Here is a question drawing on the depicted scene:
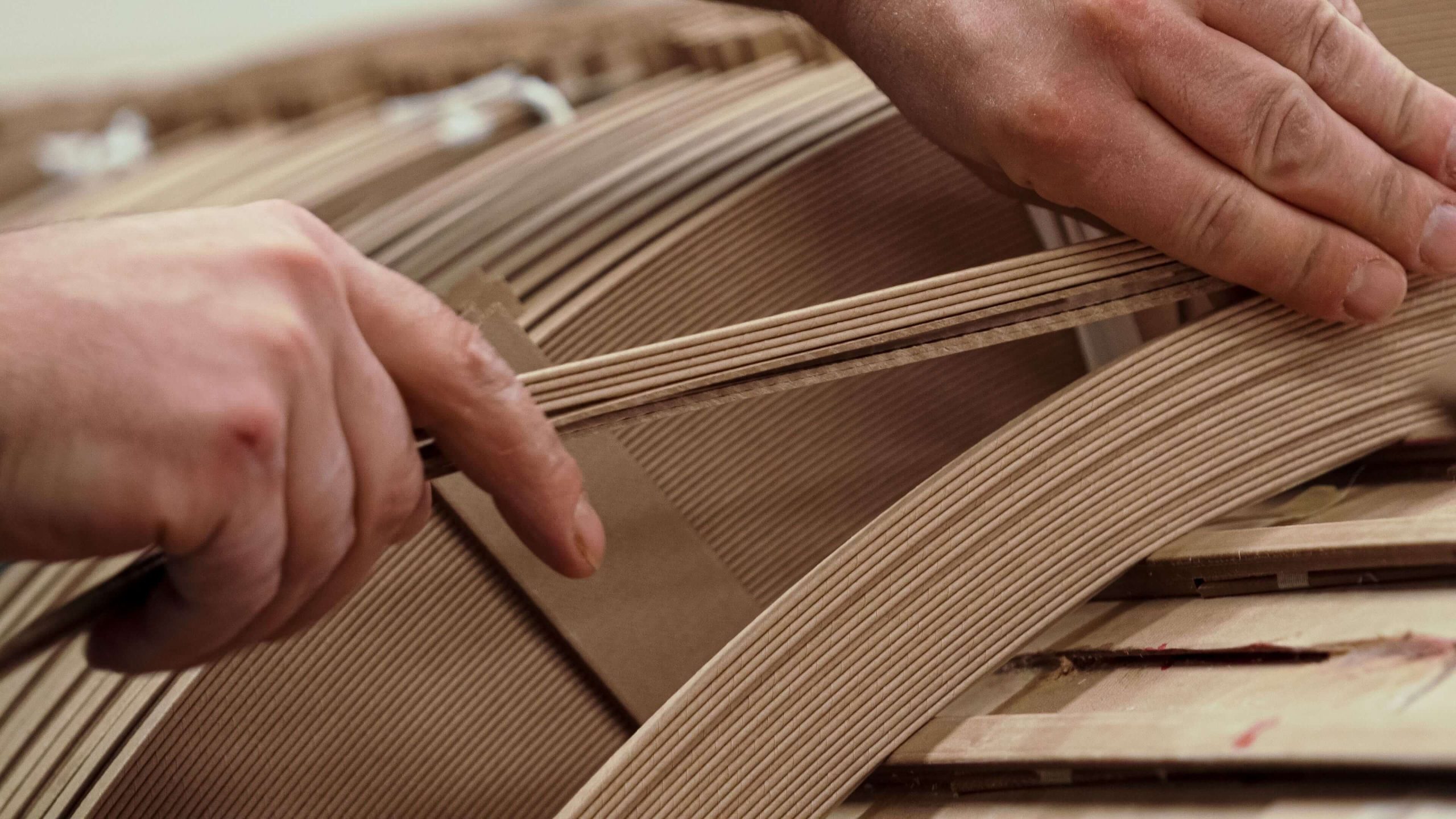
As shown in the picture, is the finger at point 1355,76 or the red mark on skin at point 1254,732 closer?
the red mark on skin at point 1254,732

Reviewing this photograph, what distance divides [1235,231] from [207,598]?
95 centimetres

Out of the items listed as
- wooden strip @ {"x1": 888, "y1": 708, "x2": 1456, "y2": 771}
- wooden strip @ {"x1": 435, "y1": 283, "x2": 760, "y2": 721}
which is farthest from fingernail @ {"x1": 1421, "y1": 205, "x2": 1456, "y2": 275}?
wooden strip @ {"x1": 435, "y1": 283, "x2": 760, "y2": 721}

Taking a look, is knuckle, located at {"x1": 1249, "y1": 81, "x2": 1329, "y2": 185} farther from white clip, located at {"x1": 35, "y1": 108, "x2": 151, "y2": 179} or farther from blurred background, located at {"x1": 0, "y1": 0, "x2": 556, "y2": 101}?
blurred background, located at {"x1": 0, "y1": 0, "x2": 556, "y2": 101}

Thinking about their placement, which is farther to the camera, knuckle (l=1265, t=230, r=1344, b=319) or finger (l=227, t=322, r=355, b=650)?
knuckle (l=1265, t=230, r=1344, b=319)

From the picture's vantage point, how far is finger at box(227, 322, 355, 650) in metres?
0.81

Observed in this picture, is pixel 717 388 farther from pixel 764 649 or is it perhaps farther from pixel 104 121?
pixel 104 121

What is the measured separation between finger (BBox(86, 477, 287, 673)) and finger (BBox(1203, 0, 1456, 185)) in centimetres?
100

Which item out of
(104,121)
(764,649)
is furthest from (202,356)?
(104,121)

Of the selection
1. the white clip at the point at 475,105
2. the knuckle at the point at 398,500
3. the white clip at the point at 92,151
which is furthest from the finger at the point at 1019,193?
the white clip at the point at 92,151

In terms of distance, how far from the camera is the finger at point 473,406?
34.9 inches

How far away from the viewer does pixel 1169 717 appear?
2.95 ft

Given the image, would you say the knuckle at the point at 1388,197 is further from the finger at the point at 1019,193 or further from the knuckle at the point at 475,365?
the knuckle at the point at 475,365

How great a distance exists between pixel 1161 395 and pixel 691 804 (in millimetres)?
577

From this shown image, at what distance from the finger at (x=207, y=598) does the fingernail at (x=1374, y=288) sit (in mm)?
987
